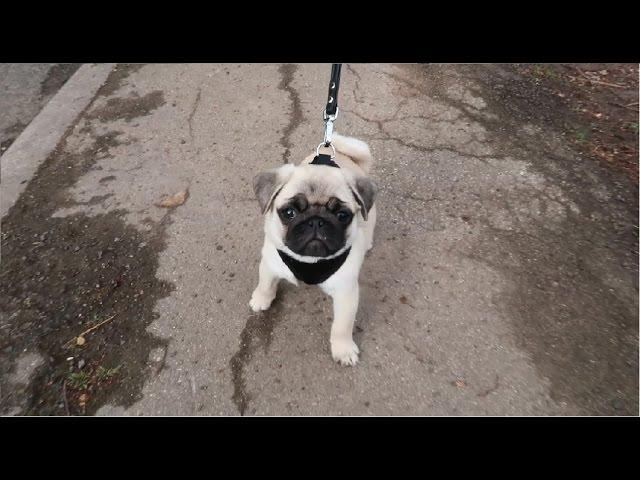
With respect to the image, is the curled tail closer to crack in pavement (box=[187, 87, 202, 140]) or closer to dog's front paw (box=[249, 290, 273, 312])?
dog's front paw (box=[249, 290, 273, 312])

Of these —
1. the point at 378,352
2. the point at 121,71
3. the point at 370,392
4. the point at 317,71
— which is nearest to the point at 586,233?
the point at 378,352

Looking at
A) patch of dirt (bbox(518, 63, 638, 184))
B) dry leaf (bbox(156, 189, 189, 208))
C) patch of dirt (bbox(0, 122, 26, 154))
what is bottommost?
dry leaf (bbox(156, 189, 189, 208))

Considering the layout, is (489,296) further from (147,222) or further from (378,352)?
(147,222)

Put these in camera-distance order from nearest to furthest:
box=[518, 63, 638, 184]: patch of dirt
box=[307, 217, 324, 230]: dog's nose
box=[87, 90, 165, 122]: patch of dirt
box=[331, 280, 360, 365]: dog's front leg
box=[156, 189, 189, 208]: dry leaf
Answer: box=[307, 217, 324, 230]: dog's nose
box=[331, 280, 360, 365]: dog's front leg
box=[156, 189, 189, 208]: dry leaf
box=[518, 63, 638, 184]: patch of dirt
box=[87, 90, 165, 122]: patch of dirt

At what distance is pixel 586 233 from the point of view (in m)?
2.88

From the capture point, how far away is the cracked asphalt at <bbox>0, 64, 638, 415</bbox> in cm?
217

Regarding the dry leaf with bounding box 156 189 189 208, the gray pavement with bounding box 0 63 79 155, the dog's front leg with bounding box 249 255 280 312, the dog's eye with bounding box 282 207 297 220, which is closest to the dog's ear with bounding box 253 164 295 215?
the dog's eye with bounding box 282 207 297 220

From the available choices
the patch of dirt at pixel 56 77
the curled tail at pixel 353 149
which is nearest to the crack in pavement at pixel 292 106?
the curled tail at pixel 353 149

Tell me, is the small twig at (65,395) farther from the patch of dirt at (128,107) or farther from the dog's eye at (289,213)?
the patch of dirt at (128,107)

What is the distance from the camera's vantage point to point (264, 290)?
93.6 inches

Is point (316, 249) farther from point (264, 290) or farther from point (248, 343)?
point (248, 343)

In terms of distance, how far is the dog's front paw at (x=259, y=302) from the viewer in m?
2.43

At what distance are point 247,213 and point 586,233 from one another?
2426 mm

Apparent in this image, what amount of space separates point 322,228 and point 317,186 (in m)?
0.23
